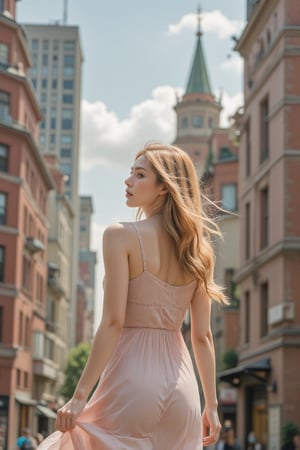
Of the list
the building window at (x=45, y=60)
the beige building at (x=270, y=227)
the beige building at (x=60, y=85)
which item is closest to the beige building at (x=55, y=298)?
the beige building at (x=270, y=227)

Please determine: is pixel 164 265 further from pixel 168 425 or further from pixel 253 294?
pixel 253 294

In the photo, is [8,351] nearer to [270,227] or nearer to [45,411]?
[45,411]

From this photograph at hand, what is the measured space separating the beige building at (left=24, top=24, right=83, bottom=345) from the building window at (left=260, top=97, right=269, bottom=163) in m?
102

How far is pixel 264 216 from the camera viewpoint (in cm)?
4078

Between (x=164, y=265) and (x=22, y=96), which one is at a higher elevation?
(x=22, y=96)

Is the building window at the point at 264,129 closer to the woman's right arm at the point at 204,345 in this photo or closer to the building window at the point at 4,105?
the building window at the point at 4,105

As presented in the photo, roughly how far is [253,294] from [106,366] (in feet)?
119

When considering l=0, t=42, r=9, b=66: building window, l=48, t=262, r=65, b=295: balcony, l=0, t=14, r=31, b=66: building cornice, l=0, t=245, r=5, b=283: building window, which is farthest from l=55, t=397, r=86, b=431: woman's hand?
l=48, t=262, r=65, b=295: balcony

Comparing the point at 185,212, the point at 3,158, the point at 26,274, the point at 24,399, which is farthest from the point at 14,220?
the point at 185,212

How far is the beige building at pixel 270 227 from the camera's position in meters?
36.1

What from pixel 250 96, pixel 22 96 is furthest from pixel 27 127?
pixel 250 96

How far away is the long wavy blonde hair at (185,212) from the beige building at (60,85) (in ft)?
A: 453

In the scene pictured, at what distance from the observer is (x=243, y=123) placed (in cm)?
4481

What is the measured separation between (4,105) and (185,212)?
49881 millimetres
